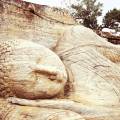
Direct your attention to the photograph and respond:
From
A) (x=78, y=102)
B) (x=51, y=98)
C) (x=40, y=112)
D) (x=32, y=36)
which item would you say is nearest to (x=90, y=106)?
(x=78, y=102)

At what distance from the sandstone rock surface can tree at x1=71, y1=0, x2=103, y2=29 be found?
22.2ft

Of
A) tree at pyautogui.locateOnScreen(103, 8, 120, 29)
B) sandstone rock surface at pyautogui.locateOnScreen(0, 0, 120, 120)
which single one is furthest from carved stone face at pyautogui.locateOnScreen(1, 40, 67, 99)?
tree at pyautogui.locateOnScreen(103, 8, 120, 29)

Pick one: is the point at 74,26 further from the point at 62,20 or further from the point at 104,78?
the point at 104,78

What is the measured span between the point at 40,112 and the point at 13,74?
0.42 m

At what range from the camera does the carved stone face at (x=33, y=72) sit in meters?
3.61

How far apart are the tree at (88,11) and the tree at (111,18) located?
12.6 inches

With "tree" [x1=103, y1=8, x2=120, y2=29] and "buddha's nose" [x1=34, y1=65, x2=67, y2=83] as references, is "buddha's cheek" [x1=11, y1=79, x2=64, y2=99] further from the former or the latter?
"tree" [x1=103, y1=8, x2=120, y2=29]

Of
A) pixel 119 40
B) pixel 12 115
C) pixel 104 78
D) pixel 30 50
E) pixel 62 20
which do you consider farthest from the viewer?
pixel 119 40

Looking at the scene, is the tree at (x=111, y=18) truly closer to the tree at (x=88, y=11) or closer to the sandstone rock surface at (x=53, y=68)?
the tree at (x=88, y=11)

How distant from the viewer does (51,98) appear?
12.5ft

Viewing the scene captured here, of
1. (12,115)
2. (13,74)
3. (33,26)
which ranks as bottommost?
(12,115)

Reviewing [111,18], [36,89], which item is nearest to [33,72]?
[36,89]

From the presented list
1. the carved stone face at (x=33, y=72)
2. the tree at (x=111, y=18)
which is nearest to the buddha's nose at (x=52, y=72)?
the carved stone face at (x=33, y=72)

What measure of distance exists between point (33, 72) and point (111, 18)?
7712 mm
